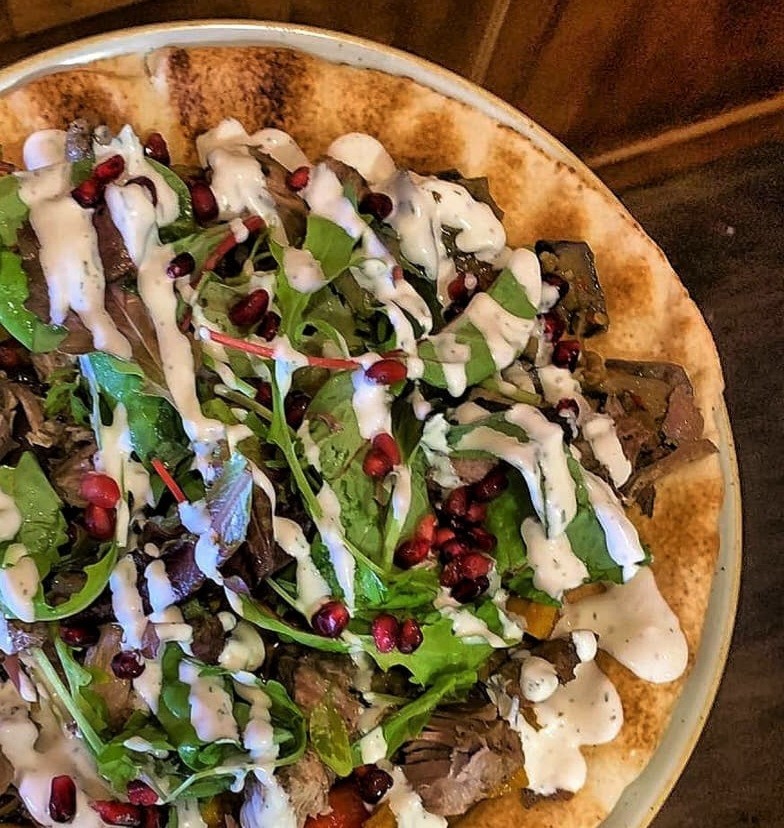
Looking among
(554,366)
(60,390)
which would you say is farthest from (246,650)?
(554,366)

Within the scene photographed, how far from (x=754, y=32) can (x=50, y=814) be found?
322 centimetres

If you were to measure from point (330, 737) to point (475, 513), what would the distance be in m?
0.61

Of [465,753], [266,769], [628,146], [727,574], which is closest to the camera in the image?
[266,769]

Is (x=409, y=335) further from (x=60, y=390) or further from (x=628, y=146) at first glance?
(x=628, y=146)

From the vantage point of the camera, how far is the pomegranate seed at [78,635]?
7.65ft

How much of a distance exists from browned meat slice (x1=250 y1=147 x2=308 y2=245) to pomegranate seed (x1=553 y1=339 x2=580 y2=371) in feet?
2.36

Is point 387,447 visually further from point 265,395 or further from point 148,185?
point 148,185

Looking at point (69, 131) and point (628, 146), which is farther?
point (628, 146)

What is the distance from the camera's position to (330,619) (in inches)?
90.7

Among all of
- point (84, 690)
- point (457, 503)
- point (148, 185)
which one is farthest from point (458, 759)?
point (148, 185)

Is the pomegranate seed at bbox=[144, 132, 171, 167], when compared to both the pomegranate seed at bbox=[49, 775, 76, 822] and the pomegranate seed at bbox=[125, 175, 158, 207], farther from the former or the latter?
the pomegranate seed at bbox=[49, 775, 76, 822]

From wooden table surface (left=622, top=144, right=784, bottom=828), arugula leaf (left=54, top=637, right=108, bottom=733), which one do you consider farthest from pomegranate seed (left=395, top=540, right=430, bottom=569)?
wooden table surface (left=622, top=144, right=784, bottom=828)

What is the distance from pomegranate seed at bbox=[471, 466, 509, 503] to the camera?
251cm

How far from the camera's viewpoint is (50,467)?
238 cm
